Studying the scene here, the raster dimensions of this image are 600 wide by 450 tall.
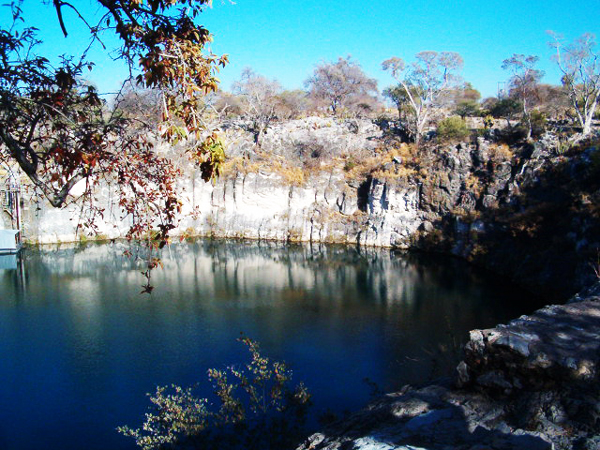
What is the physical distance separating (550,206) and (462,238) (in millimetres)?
8418

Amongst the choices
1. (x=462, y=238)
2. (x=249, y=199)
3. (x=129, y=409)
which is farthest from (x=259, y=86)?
(x=129, y=409)

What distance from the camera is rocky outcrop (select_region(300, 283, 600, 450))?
5.39 meters

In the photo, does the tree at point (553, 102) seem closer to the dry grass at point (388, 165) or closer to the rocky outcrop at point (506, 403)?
the dry grass at point (388, 165)

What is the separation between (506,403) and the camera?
652 cm

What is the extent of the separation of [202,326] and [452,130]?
3337 cm

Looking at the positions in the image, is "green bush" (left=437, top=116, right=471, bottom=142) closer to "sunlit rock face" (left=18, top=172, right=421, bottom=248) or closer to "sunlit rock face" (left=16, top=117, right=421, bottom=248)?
"sunlit rock face" (left=16, top=117, right=421, bottom=248)

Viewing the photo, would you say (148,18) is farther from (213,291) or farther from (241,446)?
(213,291)

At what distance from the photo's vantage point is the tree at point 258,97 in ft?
168

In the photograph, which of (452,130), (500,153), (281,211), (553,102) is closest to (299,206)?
(281,211)

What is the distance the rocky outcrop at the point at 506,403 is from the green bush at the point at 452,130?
39198 mm

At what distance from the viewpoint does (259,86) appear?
51781mm

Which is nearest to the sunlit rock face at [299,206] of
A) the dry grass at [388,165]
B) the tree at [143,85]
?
the dry grass at [388,165]

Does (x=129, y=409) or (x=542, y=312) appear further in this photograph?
(x=129, y=409)

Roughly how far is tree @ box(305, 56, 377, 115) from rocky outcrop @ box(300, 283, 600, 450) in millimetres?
52372
